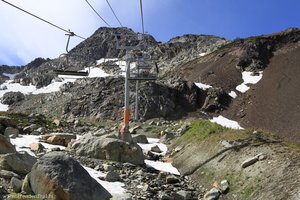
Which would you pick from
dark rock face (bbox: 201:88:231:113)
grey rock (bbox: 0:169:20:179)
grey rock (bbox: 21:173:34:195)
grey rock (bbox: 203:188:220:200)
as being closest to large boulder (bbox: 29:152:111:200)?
grey rock (bbox: 21:173:34:195)

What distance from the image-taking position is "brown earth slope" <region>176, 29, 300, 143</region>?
63119mm

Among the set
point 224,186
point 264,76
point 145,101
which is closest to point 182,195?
point 224,186

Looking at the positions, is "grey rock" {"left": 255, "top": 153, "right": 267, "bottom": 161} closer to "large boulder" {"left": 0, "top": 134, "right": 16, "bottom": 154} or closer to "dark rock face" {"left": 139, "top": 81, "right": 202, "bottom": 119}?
"large boulder" {"left": 0, "top": 134, "right": 16, "bottom": 154}

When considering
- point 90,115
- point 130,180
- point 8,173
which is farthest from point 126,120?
point 90,115

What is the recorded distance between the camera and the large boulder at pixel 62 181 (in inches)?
476

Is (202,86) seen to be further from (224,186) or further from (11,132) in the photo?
Answer: (224,186)

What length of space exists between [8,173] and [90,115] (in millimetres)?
57838

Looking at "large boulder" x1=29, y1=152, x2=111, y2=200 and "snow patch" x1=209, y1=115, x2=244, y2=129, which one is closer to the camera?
"large boulder" x1=29, y1=152, x2=111, y2=200

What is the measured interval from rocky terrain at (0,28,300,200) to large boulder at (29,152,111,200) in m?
0.03

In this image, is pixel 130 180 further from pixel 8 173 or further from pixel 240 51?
pixel 240 51

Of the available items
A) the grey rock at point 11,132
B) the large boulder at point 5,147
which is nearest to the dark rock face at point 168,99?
the grey rock at point 11,132

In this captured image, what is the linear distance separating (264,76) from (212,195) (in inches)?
2709

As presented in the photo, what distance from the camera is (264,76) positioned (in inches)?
3169

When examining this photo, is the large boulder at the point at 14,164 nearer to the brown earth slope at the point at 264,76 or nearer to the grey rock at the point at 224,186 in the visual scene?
the grey rock at the point at 224,186
